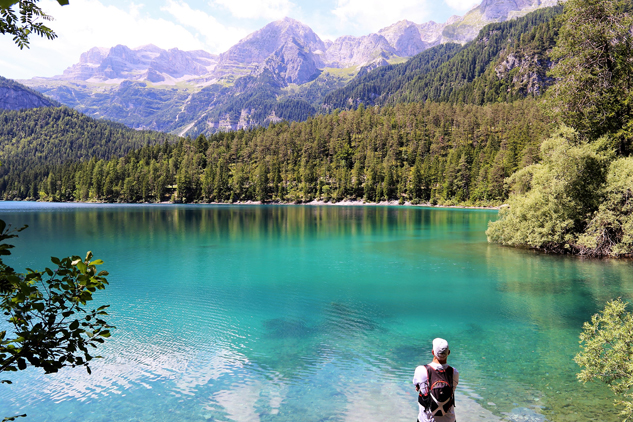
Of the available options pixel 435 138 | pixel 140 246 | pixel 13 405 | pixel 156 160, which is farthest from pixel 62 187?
pixel 13 405

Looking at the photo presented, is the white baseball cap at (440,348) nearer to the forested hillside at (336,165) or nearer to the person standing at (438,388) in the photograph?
the person standing at (438,388)

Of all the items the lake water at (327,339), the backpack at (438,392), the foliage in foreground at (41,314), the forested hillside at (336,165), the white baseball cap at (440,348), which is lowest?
the lake water at (327,339)

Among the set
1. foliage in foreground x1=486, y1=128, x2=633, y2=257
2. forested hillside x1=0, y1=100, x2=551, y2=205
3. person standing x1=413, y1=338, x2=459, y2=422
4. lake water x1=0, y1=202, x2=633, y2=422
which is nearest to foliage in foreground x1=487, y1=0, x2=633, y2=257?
foliage in foreground x1=486, y1=128, x2=633, y2=257

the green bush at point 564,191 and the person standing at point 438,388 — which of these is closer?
the person standing at point 438,388

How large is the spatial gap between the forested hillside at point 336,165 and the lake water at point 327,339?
11233cm

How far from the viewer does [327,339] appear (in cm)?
1561

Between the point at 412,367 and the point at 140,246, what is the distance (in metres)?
38.2

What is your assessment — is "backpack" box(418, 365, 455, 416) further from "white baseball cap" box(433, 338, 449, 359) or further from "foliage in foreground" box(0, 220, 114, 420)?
"foliage in foreground" box(0, 220, 114, 420)

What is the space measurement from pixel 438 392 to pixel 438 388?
2.8 inches

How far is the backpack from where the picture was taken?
638 cm

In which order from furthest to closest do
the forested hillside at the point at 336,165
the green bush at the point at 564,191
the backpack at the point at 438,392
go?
the forested hillside at the point at 336,165 → the green bush at the point at 564,191 → the backpack at the point at 438,392

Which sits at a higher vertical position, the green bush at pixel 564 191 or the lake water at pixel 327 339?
the green bush at pixel 564 191

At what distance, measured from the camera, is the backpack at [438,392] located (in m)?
6.38

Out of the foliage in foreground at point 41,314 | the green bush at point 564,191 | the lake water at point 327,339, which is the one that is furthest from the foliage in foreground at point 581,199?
the foliage in foreground at point 41,314
